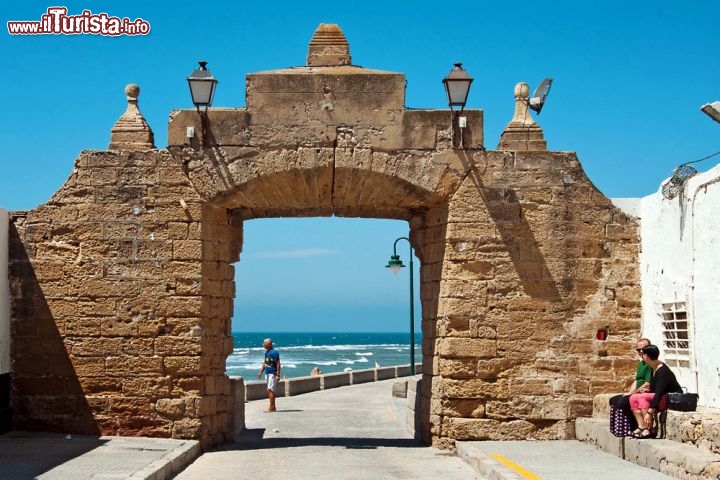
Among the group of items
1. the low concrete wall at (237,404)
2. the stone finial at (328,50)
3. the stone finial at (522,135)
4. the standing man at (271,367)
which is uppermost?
the stone finial at (328,50)

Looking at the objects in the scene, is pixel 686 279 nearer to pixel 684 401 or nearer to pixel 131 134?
pixel 684 401

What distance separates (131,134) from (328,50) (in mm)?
2611

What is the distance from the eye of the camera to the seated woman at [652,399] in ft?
32.8

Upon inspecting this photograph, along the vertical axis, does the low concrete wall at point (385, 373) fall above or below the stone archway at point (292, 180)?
below

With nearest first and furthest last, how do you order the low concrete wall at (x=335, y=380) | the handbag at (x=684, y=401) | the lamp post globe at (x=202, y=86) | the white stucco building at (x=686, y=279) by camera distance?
the handbag at (x=684, y=401), the white stucco building at (x=686, y=279), the lamp post globe at (x=202, y=86), the low concrete wall at (x=335, y=380)

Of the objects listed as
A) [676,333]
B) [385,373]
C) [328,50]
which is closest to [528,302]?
[676,333]

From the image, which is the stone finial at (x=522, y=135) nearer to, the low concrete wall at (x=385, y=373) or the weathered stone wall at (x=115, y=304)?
the weathered stone wall at (x=115, y=304)

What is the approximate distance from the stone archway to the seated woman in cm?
208

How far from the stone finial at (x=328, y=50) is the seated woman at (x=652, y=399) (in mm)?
5409

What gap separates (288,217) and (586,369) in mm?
4437

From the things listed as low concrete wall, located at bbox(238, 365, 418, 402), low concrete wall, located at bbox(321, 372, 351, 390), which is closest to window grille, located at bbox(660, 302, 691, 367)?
low concrete wall, located at bbox(238, 365, 418, 402)

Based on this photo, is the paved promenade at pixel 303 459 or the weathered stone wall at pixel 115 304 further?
the weathered stone wall at pixel 115 304

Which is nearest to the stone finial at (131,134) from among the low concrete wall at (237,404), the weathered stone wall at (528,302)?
the low concrete wall at (237,404)

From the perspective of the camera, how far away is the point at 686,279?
11172 mm
